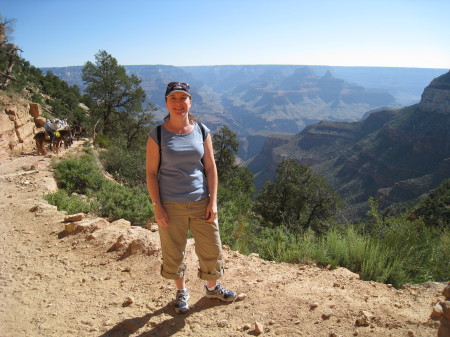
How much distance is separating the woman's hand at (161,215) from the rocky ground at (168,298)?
37.7 inches

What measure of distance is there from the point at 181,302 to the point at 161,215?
93cm

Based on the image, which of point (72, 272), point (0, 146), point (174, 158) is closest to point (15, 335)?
point (72, 272)

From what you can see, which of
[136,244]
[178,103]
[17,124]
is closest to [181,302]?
[136,244]

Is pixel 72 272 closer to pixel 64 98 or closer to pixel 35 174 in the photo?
pixel 35 174

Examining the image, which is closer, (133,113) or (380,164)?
(133,113)

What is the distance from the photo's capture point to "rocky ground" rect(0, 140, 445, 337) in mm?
2693

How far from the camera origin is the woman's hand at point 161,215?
2.68 metres

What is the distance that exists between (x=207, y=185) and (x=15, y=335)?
6.82 ft

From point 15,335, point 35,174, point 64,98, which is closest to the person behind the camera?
point 15,335

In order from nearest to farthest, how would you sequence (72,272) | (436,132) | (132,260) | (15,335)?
(15,335)
(72,272)
(132,260)
(436,132)

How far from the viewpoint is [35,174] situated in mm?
8250

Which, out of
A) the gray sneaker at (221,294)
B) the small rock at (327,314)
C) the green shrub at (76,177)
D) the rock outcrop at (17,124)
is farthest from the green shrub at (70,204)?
the rock outcrop at (17,124)

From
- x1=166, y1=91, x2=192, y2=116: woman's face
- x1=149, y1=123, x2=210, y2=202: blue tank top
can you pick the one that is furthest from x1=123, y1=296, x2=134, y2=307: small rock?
x1=166, y1=91, x2=192, y2=116: woman's face

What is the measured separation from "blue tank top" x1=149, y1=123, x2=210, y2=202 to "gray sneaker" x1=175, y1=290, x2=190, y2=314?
997mm
